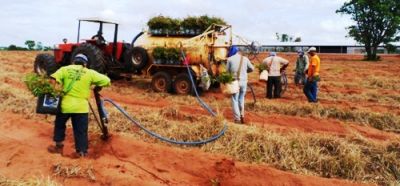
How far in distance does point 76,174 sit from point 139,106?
5.27m

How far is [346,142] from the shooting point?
7.74 metres

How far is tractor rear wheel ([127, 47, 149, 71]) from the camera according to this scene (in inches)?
581

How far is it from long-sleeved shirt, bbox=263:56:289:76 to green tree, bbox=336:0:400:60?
34.2m

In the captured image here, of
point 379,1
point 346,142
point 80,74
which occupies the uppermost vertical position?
point 379,1

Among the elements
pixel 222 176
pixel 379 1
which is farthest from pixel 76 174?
pixel 379 1

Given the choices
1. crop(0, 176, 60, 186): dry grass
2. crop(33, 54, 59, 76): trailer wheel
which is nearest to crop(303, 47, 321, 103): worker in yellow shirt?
crop(0, 176, 60, 186): dry grass

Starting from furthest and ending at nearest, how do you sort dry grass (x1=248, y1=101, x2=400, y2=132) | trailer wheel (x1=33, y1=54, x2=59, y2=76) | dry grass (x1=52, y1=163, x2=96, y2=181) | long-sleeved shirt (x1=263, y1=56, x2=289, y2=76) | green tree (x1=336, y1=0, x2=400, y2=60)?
green tree (x1=336, y1=0, x2=400, y2=60), trailer wheel (x1=33, y1=54, x2=59, y2=76), long-sleeved shirt (x1=263, y1=56, x2=289, y2=76), dry grass (x1=248, y1=101, x2=400, y2=132), dry grass (x1=52, y1=163, x2=96, y2=181)

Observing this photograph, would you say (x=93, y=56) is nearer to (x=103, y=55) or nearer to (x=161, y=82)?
(x=103, y=55)

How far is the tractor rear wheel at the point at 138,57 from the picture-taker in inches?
581

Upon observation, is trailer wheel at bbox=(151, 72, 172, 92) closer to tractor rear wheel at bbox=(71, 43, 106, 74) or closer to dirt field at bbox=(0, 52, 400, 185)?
tractor rear wheel at bbox=(71, 43, 106, 74)

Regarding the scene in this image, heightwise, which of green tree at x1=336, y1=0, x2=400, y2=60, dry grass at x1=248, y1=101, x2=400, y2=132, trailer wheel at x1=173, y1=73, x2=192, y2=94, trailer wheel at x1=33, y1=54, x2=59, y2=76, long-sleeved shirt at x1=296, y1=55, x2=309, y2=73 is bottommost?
dry grass at x1=248, y1=101, x2=400, y2=132

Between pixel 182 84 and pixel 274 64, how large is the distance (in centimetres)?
268

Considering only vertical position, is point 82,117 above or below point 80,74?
below

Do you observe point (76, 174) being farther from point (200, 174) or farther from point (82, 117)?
point (200, 174)
